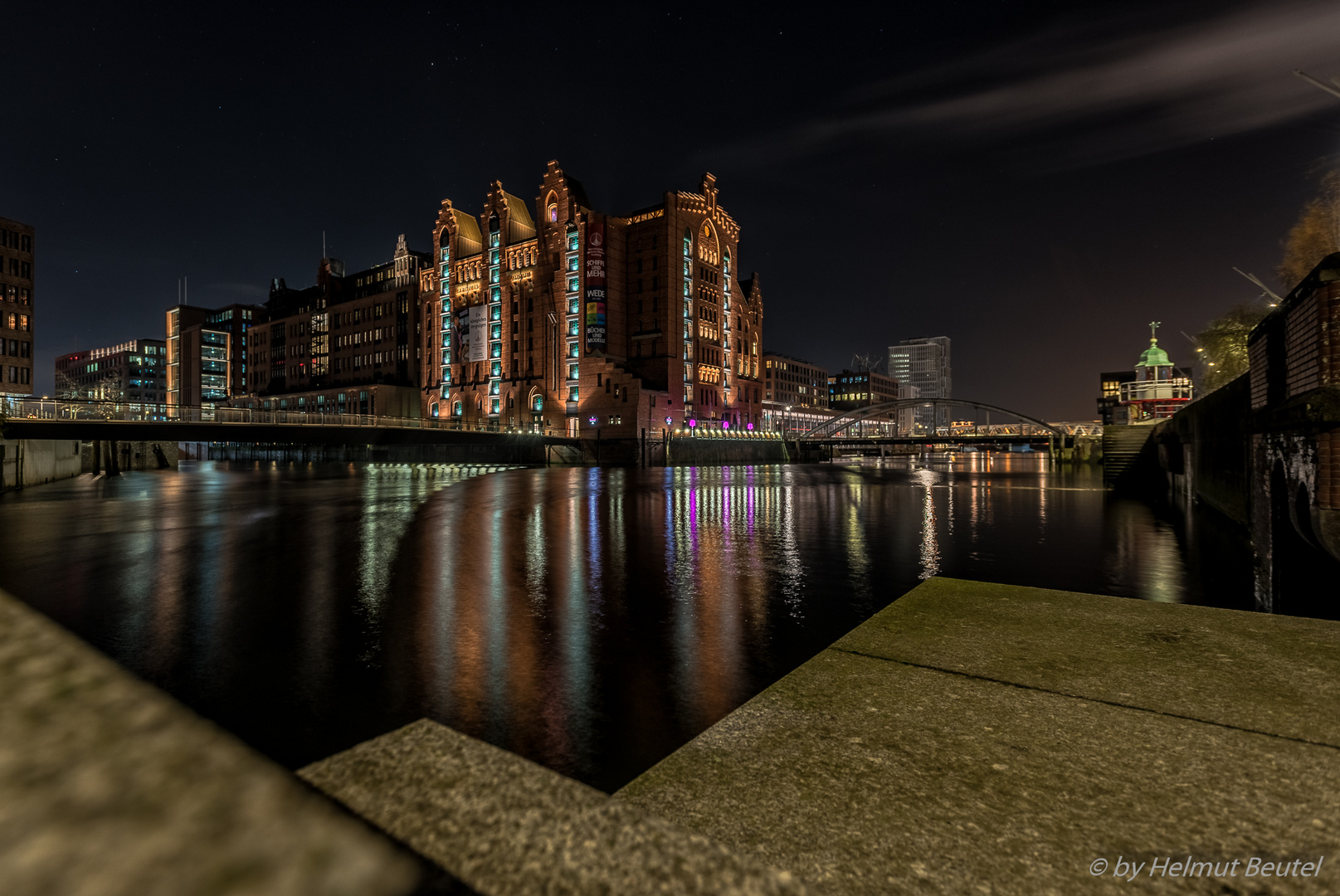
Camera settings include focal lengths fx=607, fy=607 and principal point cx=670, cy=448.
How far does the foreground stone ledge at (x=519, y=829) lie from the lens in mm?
2283

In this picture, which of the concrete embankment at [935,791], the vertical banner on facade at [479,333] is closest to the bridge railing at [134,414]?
the vertical banner on facade at [479,333]

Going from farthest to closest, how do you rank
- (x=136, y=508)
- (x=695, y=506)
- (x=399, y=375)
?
(x=399, y=375), (x=695, y=506), (x=136, y=508)

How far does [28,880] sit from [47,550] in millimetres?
17062

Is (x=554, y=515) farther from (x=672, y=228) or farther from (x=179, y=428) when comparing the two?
(x=672, y=228)

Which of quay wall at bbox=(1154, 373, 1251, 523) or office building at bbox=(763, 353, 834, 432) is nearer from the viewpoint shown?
quay wall at bbox=(1154, 373, 1251, 523)

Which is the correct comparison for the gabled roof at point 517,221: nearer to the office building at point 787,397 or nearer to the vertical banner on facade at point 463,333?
the vertical banner on facade at point 463,333

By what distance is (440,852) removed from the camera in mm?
2461

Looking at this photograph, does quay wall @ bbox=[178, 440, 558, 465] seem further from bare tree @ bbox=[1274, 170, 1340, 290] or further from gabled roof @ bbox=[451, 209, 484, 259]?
bare tree @ bbox=[1274, 170, 1340, 290]

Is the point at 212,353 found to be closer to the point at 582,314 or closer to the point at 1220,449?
the point at 582,314

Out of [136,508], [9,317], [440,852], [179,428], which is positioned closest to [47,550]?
[136,508]

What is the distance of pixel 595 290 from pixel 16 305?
72.8 m

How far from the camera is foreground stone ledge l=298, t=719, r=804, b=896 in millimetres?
2283

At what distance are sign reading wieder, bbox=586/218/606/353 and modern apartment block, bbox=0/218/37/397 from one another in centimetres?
7012

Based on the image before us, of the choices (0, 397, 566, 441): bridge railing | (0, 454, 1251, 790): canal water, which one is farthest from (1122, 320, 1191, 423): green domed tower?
(0, 397, 566, 441): bridge railing
